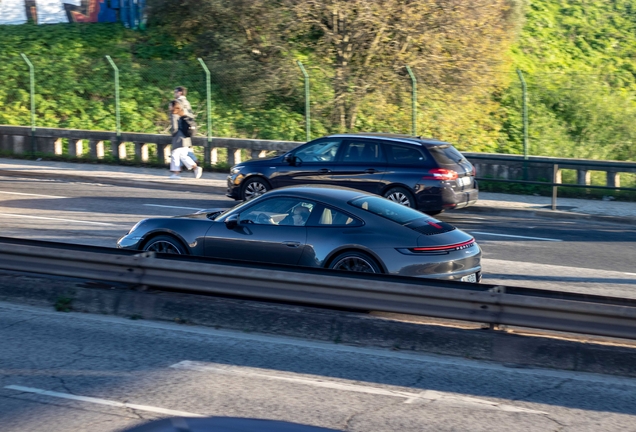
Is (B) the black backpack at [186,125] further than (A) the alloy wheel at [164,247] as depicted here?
Yes

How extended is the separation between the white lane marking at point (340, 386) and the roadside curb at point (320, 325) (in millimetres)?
1066

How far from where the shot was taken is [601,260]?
1247cm

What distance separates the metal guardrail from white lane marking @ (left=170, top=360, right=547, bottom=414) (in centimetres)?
110

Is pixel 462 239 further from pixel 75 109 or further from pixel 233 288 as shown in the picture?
pixel 75 109

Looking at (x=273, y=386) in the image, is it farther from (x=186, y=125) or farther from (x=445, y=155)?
(x=186, y=125)

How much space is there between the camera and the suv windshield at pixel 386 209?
9.23m

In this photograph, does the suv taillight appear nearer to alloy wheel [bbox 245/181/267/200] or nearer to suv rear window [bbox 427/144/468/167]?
suv rear window [bbox 427/144/468/167]

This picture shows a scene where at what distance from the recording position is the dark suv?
14781 millimetres

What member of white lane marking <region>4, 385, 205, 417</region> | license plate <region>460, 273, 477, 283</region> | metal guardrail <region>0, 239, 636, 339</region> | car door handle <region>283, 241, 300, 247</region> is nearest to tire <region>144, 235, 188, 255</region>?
metal guardrail <region>0, 239, 636, 339</region>

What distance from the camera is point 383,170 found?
1507 centimetres

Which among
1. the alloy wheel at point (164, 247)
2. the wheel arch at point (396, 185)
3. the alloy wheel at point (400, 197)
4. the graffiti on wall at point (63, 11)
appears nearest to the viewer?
the alloy wheel at point (164, 247)

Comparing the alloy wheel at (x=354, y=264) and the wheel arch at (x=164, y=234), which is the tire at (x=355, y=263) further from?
the wheel arch at (x=164, y=234)

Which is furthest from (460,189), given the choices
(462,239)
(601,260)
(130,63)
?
(130,63)

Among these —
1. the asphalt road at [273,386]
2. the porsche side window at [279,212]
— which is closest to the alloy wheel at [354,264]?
the porsche side window at [279,212]
